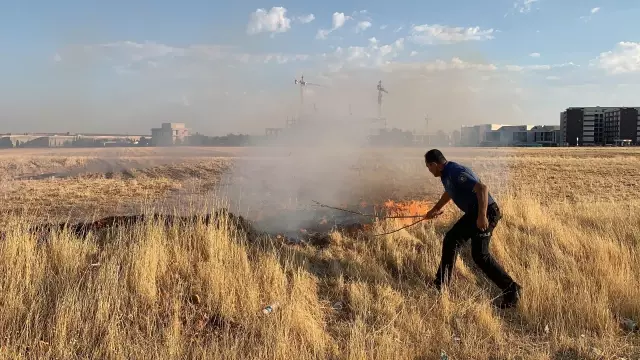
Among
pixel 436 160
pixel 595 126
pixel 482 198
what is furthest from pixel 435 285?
pixel 595 126

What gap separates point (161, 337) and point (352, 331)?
162 centimetres

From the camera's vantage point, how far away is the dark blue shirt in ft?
15.9

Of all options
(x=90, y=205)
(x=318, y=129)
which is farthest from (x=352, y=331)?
(x=318, y=129)

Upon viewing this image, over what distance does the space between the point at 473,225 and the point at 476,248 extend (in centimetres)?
28

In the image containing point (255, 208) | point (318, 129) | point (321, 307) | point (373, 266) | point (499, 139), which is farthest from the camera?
point (499, 139)

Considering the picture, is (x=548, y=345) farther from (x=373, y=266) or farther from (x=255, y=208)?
(x=255, y=208)

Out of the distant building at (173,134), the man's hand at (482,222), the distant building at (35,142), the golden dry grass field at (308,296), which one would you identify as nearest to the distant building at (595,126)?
the distant building at (173,134)

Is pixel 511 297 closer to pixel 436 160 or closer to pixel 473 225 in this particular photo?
pixel 473 225

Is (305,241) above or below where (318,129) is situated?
below

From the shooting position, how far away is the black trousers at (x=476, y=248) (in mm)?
4879

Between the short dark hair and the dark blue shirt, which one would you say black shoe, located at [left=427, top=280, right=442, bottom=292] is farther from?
the short dark hair

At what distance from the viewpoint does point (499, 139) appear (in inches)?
3415

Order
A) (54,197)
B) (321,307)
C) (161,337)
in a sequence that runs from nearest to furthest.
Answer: (161,337) → (321,307) → (54,197)

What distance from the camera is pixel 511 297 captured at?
187 inches
